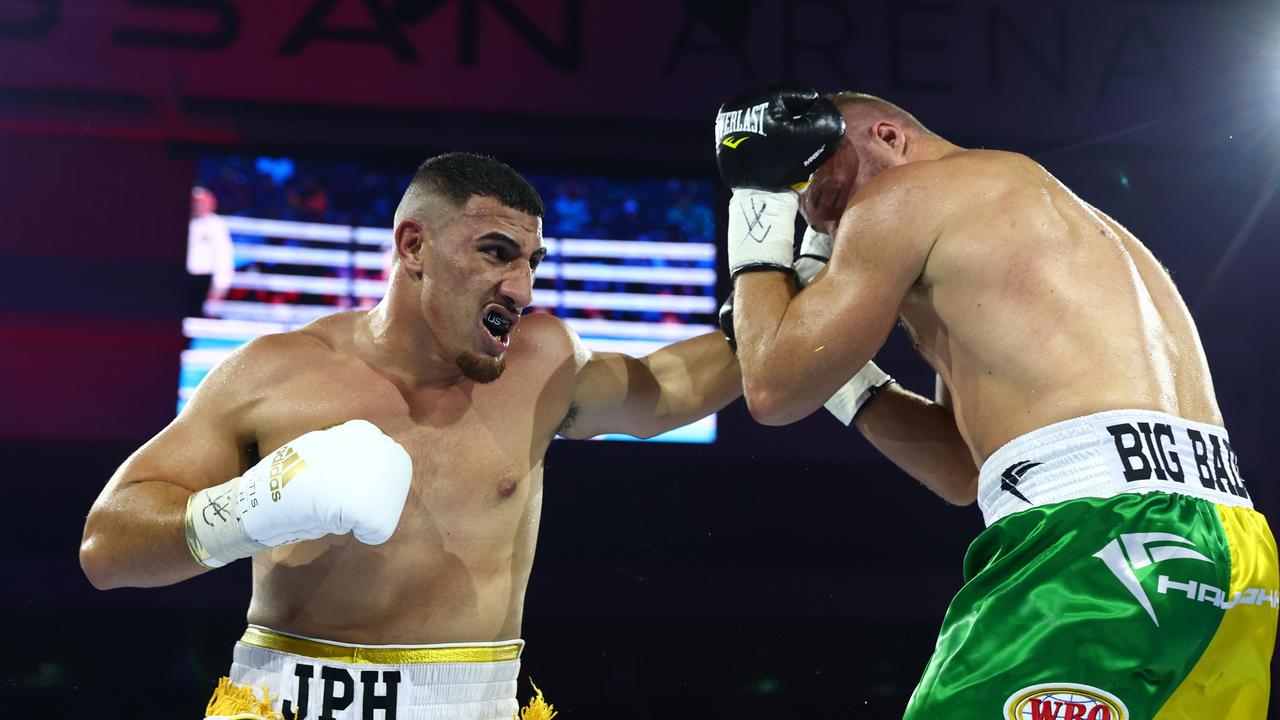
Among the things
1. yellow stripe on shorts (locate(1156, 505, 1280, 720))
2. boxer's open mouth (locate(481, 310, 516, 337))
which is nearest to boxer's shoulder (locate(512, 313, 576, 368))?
boxer's open mouth (locate(481, 310, 516, 337))

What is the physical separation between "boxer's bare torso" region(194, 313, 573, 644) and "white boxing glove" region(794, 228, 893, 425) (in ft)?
2.02

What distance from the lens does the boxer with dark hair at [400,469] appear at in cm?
195

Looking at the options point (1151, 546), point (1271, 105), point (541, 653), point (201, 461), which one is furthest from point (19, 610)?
point (1271, 105)

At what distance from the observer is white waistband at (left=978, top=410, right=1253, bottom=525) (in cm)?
170

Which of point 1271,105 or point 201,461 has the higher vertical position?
point 1271,105

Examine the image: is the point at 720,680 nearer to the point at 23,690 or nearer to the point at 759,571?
the point at 759,571

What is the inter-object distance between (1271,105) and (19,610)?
6376mm

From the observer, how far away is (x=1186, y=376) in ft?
6.07

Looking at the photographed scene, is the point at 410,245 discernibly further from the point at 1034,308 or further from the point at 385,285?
the point at 385,285

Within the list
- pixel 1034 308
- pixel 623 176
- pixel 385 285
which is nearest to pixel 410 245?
pixel 1034 308

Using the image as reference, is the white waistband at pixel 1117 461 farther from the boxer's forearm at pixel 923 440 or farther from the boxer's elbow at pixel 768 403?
the boxer's forearm at pixel 923 440

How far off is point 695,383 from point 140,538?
1.23 m

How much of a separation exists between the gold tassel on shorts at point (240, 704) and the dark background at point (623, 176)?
3.05 m

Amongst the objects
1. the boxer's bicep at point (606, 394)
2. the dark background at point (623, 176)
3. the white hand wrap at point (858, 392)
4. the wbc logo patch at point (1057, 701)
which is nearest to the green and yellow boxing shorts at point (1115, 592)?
the wbc logo patch at point (1057, 701)
